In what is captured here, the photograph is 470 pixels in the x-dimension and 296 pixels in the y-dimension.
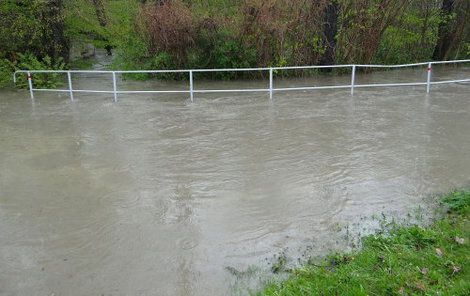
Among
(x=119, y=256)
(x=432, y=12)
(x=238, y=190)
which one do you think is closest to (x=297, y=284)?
(x=119, y=256)

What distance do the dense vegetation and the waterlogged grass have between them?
11.0 m

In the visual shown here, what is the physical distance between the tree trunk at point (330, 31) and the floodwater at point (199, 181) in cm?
404

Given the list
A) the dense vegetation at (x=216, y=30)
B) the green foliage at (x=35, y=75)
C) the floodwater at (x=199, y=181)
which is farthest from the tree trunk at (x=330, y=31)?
the green foliage at (x=35, y=75)

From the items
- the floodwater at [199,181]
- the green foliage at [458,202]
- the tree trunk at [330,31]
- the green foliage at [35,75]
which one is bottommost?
the floodwater at [199,181]

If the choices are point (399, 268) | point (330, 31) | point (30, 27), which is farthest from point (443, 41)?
point (399, 268)

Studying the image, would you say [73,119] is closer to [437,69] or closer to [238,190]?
[238,190]

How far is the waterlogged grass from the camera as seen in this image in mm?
4422

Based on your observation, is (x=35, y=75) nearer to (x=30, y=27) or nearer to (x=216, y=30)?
(x=30, y=27)

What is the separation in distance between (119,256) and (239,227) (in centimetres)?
156

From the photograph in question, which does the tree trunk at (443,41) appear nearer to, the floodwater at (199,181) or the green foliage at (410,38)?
the green foliage at (410,38)

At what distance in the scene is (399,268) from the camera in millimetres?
4777

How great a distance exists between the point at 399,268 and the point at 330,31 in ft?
44.2

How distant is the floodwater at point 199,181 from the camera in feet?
18.3

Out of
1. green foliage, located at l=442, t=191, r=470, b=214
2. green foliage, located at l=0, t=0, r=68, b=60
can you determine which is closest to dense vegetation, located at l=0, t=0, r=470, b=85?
green foliage, located at l=0, t=0, r=68, b=60
